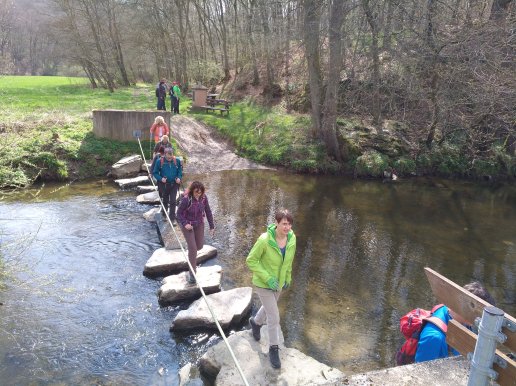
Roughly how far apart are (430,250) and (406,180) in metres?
7.96

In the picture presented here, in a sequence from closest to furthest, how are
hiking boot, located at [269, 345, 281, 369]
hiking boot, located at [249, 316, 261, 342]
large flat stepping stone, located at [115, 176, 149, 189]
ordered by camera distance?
hiking boot, located at [269, 345, 281, 369]
hiking boot, located at [249, 316, 261, 342]
large flat stepping stone, located at [115, 176, 149, 189]

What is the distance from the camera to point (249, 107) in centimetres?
2498

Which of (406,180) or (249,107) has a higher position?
(249,107)

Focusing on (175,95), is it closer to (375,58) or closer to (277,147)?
(277,147)

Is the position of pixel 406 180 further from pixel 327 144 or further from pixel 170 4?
pixel 170 4

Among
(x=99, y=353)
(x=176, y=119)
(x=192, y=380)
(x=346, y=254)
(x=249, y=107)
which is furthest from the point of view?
(x=249, y=107)

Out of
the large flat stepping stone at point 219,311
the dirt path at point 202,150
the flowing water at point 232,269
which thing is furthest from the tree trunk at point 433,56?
the large flat stepping stone at point 219,311

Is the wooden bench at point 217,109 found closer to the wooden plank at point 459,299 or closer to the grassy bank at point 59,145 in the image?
the grassy bank at point 59,145

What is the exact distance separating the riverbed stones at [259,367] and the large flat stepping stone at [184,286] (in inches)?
66.5

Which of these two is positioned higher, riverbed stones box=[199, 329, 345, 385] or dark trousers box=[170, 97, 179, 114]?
dark trousers box=[170, 97, 179, 114]

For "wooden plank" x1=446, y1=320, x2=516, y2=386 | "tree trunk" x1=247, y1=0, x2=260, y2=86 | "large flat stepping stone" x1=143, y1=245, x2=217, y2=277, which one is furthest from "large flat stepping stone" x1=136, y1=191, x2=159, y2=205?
"tree trunk" x1=247, y1=0, x2=260, y2=86

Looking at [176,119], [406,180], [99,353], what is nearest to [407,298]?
[99,353]

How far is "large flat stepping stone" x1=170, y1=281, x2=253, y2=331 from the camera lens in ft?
20.4

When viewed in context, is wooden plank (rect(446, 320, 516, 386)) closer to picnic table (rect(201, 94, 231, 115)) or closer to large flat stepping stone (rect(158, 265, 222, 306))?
large flat stepping stone (rect(158, 265, 222, 306))
